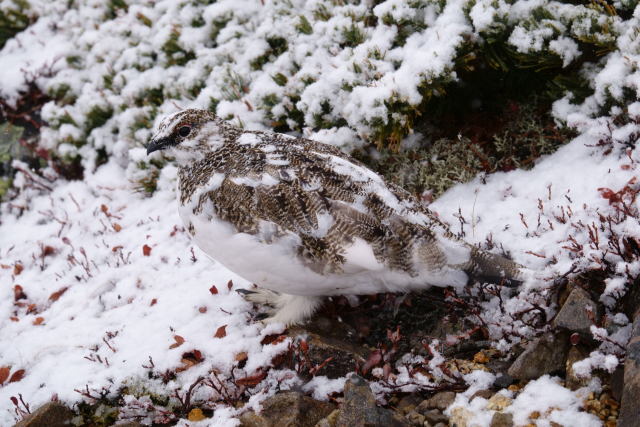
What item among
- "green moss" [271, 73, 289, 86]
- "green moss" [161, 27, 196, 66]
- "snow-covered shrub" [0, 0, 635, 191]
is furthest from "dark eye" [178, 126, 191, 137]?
"green moss" [161, 27, 196, 66]

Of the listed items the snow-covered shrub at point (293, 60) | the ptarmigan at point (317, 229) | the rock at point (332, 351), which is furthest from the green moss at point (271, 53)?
the rock at point (332, 351)

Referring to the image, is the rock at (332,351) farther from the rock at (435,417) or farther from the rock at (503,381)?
the rock at (503,381)

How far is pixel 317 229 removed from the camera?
9.43ft

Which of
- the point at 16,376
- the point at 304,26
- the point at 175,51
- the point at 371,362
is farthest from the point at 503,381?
the point at 175,51

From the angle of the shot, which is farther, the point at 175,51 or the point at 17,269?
the point at 175,51

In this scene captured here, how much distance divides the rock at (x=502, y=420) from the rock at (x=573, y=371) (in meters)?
0.34

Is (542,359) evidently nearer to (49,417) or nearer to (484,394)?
(484,394)

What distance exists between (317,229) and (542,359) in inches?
50.9

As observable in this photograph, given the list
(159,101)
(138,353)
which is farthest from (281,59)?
(138,353)

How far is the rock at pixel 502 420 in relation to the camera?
242cm

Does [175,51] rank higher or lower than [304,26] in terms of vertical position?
lower

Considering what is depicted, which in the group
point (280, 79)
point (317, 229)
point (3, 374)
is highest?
point (317, 229)

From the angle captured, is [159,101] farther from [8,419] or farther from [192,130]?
[8,419]

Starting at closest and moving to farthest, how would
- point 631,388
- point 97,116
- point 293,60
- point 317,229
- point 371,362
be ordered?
point 631,388 < point 317,229 < point 371,362 < point 293,60 < point 97,116
